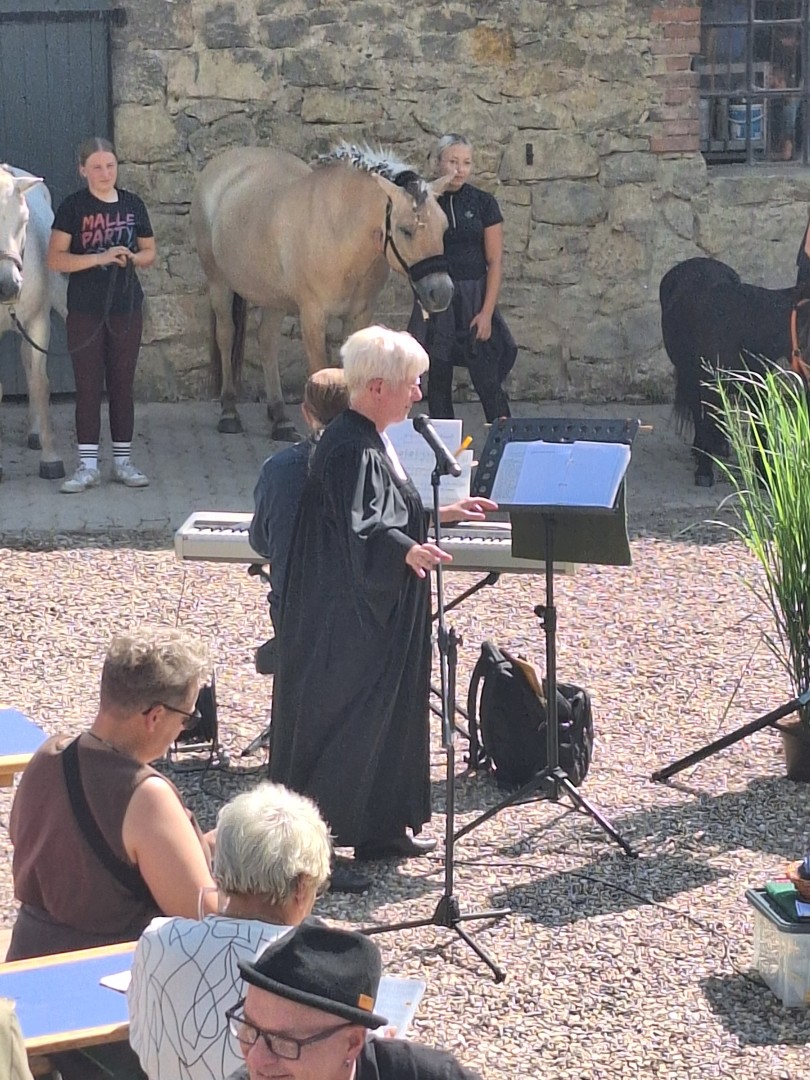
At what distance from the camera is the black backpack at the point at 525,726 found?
233 inches

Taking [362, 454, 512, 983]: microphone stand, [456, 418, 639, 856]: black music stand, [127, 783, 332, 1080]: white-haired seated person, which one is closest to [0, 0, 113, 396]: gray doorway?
[456, 418, 639, 856]: black music stand

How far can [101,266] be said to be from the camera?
9.38m

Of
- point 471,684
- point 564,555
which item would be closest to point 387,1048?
point 564,555

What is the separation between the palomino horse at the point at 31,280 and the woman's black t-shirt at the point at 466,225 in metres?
2.30

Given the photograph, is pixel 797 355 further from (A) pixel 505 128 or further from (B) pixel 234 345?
(B) pixel 234 345

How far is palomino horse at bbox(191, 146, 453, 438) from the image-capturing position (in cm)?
979

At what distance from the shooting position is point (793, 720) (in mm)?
6242

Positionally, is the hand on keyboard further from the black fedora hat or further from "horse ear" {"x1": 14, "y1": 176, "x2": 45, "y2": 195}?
"horse ear" {"x1": 14, "y1": 176, "x2": 45, "y2": 195}

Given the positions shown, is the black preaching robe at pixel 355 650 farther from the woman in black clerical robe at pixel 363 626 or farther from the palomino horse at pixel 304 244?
the palomino horse at pixel 304 244

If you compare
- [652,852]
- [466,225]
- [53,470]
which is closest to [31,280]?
[53,470]

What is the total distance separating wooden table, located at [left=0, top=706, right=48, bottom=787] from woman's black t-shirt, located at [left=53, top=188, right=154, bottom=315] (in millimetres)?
4699

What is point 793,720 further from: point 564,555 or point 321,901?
point 321,901

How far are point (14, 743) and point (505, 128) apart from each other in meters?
8.23

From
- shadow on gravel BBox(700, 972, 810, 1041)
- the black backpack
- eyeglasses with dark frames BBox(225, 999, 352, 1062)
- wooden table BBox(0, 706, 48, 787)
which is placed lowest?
shadow on gravel BBox(700, 972, 810, 1041)
